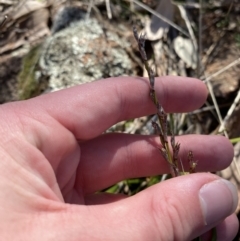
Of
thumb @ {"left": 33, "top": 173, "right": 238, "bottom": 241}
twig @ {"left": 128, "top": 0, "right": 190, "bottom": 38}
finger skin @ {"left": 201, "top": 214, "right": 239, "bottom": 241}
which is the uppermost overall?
twig @ {"left": 128, "top": 0, "right": 190, "bottom": 38}

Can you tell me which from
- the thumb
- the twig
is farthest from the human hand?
the twig

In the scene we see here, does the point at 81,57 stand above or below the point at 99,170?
above

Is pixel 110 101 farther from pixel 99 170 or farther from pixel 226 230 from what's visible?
pixel 226 230

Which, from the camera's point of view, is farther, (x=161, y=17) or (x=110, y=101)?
(x=161, y=17)

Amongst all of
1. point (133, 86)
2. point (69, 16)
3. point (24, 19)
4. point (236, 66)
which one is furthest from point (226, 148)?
point (24, 19)

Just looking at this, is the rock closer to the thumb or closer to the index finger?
the index finger

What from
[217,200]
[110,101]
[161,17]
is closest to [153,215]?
[217,200]
